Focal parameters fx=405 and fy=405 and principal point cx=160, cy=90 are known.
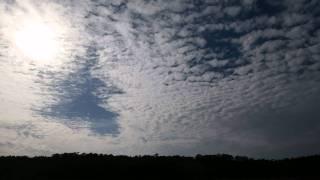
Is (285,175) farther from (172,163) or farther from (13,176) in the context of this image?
(13,176)

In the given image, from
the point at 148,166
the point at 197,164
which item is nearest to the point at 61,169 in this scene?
the point at 148,166

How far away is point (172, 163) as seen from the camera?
2717cm

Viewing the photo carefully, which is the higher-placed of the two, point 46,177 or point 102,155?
point 102,155

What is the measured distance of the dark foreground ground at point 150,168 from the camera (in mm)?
24669

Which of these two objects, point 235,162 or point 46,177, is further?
point 235,162

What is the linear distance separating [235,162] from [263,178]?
2.93 meters

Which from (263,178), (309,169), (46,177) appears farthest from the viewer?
(309,169)

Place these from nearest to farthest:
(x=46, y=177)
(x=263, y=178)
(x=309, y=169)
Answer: (x=46, y=177) → (x=263, y=178) → (x=309, y=169)

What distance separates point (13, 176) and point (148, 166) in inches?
327

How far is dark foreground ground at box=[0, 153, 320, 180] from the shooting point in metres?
24.7

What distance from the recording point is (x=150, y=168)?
25891 millimetres

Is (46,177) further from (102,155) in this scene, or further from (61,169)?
(102,155)

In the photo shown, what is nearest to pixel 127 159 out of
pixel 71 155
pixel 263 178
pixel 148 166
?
A: pixel 148 166

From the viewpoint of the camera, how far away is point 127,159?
89.0 ft
